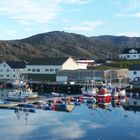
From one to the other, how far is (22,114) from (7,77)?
3433cm

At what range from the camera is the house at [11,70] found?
74.9 meters

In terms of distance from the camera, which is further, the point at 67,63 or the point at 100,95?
the point at 67,63

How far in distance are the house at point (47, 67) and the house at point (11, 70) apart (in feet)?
5.08

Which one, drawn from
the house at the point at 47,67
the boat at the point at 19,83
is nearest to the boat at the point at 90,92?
the boat at the point at 19,83

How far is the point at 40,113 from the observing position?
42.9 meters

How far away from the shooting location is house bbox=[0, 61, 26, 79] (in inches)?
2950

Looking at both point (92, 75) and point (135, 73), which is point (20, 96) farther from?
point (135, 73)

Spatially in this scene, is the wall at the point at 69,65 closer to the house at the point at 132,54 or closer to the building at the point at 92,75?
the building at the point at 92,75

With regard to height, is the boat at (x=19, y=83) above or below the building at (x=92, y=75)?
below

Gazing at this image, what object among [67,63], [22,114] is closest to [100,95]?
[22,114]

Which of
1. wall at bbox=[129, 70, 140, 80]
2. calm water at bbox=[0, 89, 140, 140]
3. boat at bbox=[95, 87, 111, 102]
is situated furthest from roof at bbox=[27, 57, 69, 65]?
calm water at bbox=[0, 89, 140, 140]

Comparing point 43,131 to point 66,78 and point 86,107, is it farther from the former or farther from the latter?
point 66,78

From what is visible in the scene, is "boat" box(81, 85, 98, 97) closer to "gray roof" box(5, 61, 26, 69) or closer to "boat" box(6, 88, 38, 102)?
"boat" box(6, 88, 38, 102)

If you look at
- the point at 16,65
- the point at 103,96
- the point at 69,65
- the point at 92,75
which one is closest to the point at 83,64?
the point at 69,65
